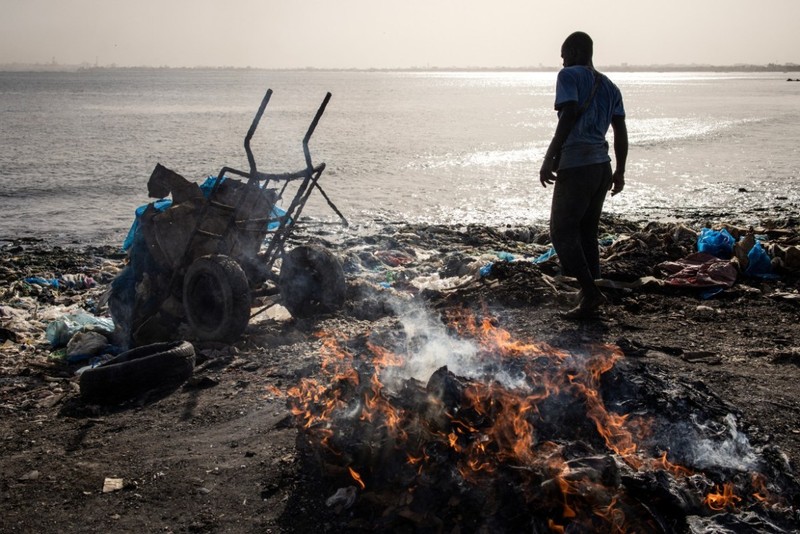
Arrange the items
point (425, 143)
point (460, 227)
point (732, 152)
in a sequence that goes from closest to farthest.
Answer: point (460, 227)
point (732, 152)
point (425, 143)

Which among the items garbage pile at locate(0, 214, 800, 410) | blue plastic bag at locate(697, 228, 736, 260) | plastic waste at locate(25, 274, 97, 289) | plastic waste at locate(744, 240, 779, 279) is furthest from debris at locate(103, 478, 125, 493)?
blue plastic bag at locate(697, 228, 736, 260)

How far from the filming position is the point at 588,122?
598 cm

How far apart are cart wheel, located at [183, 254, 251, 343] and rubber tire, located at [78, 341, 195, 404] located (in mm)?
616

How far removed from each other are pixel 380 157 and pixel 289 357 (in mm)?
19600

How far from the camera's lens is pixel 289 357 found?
620 cm

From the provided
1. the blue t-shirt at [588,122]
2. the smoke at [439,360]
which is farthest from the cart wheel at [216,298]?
the blue t-shirt at [588,122]

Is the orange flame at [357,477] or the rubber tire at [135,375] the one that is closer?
the orange flame at [357,477]

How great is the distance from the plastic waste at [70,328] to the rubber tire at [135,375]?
121cm

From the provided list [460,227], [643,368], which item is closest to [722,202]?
[460,227]

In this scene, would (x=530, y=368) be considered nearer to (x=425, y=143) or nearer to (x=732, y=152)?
(x=732, y=152)

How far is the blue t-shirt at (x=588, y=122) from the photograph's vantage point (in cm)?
582

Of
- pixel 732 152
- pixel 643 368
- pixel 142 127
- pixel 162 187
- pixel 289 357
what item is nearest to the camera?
pixel 643 368

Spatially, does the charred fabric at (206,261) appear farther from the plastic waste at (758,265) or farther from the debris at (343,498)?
the plastic waste at (758,265)

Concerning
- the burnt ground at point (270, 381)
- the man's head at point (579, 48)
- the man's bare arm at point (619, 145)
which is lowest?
the burnt ground at point (270, 381)
